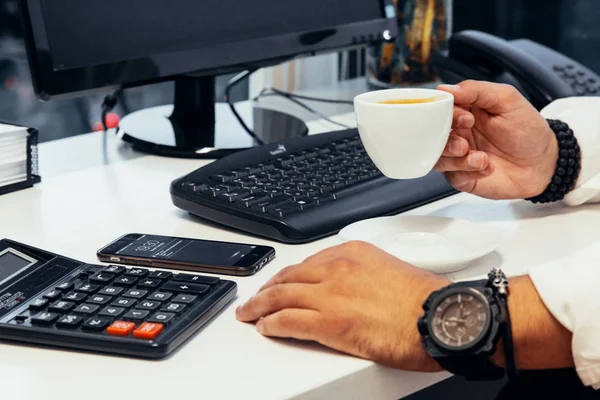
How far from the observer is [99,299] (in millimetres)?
690

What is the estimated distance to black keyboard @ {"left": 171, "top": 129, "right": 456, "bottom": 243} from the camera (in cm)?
86

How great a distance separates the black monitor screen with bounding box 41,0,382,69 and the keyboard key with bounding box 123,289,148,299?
42cm

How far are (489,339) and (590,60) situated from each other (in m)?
1.21

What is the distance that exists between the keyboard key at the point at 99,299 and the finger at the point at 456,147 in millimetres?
393

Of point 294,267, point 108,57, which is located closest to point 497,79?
point 108,57

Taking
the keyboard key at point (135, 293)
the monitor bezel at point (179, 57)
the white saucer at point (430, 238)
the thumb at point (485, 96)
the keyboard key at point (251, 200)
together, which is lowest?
the white saucer at point (430, 238)

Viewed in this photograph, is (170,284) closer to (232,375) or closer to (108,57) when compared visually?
(232,375)

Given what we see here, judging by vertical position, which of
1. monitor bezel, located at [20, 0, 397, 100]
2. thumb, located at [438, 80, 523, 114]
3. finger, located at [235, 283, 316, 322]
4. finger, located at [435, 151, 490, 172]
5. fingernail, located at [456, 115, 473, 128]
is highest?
monitor bezel, located at [20, 0, 397, 100]

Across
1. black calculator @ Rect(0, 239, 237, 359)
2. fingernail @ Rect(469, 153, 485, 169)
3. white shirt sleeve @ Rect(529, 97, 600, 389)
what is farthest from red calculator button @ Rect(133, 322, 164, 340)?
fingernail @ Rect(469, 153, 485, 169)

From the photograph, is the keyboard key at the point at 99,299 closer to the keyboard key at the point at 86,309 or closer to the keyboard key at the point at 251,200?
the keyboard key at the point at 86,309

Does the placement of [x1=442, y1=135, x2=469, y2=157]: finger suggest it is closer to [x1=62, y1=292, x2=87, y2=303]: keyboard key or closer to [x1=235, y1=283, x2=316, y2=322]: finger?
[x1=235, y1=283, x2=316, y2=322]: finger

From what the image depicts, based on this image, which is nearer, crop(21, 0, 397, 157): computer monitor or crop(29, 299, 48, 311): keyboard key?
crop(29, 299, 48, 311): keyboard key

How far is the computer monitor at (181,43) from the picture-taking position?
1019mm

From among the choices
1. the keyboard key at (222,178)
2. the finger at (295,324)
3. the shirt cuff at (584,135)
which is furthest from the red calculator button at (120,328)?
the shirt cuff at (584,135)
